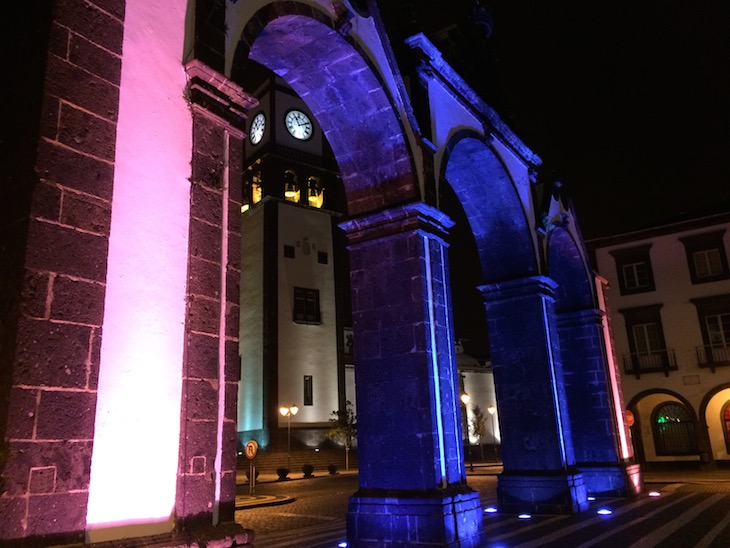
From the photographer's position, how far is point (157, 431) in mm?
3465

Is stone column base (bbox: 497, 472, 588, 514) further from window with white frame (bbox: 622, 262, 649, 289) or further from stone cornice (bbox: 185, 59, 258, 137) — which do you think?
window with white frame (bbox: 622, 262, 649, 289)

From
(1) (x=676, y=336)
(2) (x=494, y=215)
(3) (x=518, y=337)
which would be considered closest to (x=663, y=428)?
(1) (x=676, y=336)

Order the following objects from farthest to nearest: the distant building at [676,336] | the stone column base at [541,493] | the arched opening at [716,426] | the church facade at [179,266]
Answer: the distant building at [676,336] → the arched opening at [716,426] → the stone column base at [541,493] → the church facade at [179,266]

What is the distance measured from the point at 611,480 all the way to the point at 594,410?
1.37m

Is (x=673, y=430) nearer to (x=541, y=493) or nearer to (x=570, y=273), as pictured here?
(x=570, y=273)

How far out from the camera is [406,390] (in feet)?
21.2

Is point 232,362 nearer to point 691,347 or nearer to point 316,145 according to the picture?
point 691,347

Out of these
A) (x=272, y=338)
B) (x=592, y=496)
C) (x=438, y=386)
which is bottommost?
(x=592, y=496)

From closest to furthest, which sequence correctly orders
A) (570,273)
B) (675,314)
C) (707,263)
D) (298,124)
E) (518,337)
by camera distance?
(518,337), (570,273), (707,263), (675,314), (298,124)

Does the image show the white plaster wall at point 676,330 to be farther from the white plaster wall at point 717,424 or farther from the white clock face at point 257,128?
the white clock face at point 257,128

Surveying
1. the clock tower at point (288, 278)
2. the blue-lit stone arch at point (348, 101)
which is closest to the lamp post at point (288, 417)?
the clock tower at point (288, 278)

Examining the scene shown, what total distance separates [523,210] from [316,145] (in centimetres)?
2136

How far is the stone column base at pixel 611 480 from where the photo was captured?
1164cm

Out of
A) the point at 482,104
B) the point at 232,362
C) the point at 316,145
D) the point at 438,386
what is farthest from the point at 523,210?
the point at 316,145
